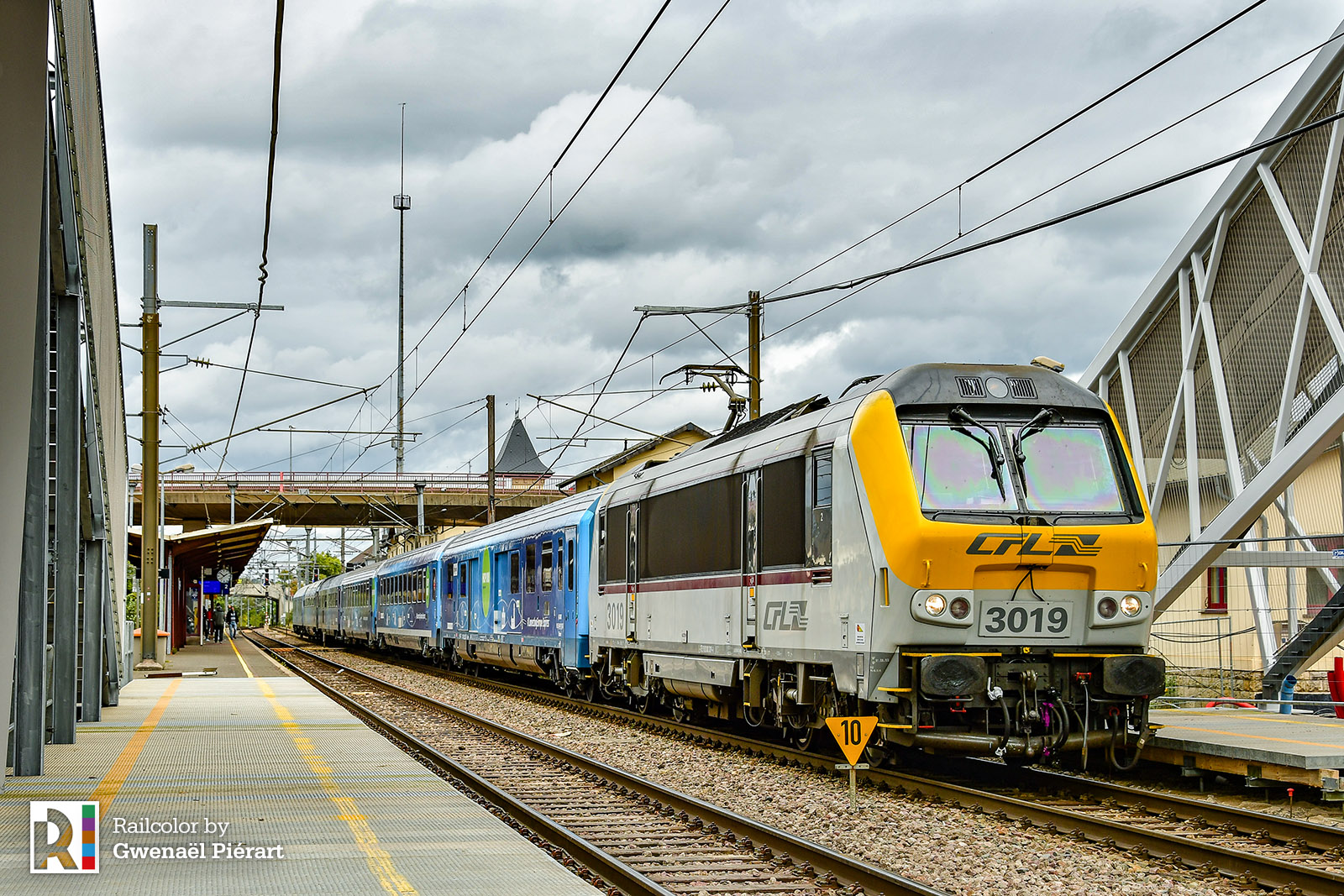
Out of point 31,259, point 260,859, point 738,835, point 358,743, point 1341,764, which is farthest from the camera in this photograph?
point 358,743

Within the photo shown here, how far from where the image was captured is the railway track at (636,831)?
7824 mm

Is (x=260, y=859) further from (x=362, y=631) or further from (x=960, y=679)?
(x=362, y=631)

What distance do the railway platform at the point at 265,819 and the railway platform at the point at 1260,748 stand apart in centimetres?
573

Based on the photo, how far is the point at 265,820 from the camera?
9203mm

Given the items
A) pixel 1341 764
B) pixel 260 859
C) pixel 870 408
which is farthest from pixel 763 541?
pixel 260 859

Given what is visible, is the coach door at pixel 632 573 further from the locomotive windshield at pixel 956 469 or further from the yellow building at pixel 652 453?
the yellow building at pixel 652 453

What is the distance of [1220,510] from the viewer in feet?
72.4

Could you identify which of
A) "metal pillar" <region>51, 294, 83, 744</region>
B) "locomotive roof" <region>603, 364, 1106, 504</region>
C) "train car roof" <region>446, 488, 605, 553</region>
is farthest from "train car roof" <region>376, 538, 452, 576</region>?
"locomotive roof" <region>603, 364, 1106, 504</region>

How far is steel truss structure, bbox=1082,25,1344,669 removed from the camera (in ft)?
61.1

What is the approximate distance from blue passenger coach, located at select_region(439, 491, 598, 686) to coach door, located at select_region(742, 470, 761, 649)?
6722mm

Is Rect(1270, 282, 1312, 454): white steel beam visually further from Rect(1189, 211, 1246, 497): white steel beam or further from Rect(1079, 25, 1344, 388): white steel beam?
Rect(1079, 25, 1344, 388): white steel beam

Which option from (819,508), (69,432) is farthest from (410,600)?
(819,508)

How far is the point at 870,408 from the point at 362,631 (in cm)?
3909

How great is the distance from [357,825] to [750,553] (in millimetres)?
5503
